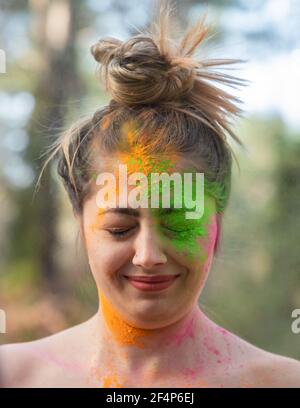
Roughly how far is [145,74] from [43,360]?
2.36 ft

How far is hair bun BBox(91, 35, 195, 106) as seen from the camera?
1.19 meters

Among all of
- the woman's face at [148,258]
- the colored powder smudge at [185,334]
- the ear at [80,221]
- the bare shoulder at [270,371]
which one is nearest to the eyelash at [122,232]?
the woman's face at [148,258]

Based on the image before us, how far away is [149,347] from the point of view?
127 cm

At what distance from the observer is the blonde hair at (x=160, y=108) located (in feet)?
3.95

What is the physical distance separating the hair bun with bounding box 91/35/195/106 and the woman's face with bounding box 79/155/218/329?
18 centimetres

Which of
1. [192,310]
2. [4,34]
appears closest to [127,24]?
[4,34]

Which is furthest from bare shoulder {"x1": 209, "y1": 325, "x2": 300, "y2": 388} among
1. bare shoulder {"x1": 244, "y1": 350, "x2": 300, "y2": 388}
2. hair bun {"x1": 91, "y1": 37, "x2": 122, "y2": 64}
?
hair bun {"x1": 91, "y1": 37, "x2": 122, "y2": 64}

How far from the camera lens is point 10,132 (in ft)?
5.11

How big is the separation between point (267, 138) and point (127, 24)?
53cm

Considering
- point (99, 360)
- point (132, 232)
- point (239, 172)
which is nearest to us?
point (132, 232)

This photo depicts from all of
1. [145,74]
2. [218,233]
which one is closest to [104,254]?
[218,233]

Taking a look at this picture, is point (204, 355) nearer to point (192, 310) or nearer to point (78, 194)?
point (192, 310)

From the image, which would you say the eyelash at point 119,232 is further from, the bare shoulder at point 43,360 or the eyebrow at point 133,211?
the bare shoulder at point 43,360

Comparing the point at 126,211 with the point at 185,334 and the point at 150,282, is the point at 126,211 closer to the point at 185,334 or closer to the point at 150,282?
the point at 150,282
